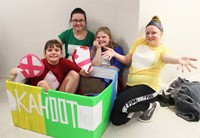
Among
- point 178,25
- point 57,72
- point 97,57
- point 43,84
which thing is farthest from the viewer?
point 178,25

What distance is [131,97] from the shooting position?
157 centimetres

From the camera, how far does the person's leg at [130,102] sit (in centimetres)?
155

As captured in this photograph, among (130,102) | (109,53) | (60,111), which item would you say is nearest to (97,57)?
(109,53)

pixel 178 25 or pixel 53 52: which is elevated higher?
pixel 178 25

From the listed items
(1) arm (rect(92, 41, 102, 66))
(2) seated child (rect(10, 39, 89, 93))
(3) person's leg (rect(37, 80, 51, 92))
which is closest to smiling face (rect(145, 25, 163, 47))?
(1) arm (rect(92, 41, 102, 66))

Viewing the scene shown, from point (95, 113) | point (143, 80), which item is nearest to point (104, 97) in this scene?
point (95, 113)

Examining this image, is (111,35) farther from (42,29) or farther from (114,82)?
(42,29)

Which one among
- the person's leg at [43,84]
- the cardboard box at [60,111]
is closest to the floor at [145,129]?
the cardboard box at [60,111]

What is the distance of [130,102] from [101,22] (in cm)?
76

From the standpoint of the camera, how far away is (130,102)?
156cm

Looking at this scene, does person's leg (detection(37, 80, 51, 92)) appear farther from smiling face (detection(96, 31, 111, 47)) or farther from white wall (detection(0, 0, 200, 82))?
white wall (detection(0, 0, 200, 82))

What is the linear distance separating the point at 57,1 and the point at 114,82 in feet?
3.07

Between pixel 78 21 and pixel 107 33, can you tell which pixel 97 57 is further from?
pixel 78 21

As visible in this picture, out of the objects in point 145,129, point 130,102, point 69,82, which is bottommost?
point 145,129
